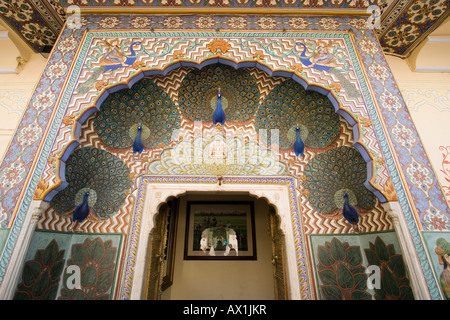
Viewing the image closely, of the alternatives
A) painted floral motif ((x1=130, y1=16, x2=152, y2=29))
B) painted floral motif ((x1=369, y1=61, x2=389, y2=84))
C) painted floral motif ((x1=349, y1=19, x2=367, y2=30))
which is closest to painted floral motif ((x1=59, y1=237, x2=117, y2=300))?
painted floral motif ((x1=130, y1=16, x2=152, y2=29))

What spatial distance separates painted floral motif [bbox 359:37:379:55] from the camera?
122 inches

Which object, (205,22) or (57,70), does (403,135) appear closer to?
(205,22)

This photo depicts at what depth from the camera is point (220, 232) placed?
169 inches

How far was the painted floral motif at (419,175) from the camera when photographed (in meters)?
2.38

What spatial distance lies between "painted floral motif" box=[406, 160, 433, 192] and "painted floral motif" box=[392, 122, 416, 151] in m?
0.22

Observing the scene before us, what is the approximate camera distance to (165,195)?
3076mm

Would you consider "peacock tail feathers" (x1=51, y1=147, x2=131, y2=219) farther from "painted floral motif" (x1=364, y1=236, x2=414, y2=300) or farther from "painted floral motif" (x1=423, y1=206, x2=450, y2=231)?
"painted floral motif" (x1=423, y1=206, x2=450, y2=231)

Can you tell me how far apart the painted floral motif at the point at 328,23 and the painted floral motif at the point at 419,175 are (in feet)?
6.62

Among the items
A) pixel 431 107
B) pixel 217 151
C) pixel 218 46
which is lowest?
pixel 217 151

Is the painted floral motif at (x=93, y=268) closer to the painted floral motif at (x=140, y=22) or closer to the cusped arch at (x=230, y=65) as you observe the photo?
the cusped arch at (x=230, y=65)

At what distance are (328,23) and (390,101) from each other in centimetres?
135

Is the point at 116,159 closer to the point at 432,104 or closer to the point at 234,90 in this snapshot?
the point at 234,90

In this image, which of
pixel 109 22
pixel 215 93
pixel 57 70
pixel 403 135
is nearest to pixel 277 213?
pixel 403 135

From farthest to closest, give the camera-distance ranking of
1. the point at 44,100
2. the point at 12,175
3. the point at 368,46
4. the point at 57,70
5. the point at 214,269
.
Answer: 1. the point at 214,269
2. the point at 368,46
3. the point at 57,70
4. the point at 44,100
5. the point at 12,175
